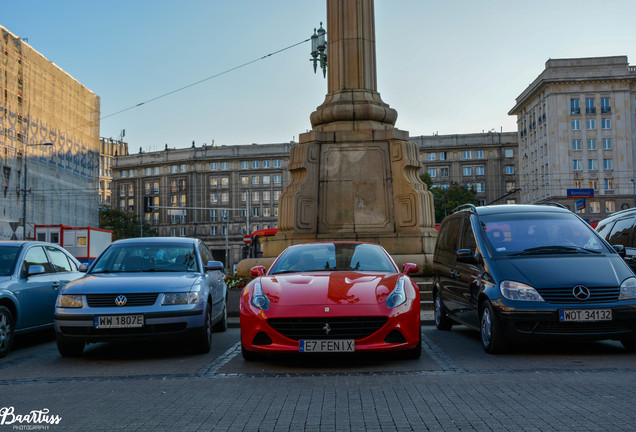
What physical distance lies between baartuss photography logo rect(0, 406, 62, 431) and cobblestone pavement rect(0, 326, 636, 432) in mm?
49

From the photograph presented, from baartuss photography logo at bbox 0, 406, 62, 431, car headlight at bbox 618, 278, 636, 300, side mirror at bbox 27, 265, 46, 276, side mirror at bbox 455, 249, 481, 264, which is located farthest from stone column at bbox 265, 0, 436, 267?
baartuss photography logo at bbox 0, 406, 62, 431

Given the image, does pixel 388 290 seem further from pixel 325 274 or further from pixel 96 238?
pixel 96 238

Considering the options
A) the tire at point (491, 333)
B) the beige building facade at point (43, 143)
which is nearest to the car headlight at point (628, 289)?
the tire at point (491, 333)

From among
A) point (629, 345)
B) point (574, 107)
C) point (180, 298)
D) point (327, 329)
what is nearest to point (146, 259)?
point (180, 298)

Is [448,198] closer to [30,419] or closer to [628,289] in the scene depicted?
[628,289]

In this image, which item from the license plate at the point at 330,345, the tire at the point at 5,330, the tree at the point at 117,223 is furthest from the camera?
the tree at the point at 117,223

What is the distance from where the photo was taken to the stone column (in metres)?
14.8

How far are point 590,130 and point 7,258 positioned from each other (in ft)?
253

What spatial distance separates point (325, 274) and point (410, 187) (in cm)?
742

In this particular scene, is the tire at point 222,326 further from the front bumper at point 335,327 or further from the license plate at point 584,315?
the license plate at point 584,315

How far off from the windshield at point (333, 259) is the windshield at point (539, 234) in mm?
1430

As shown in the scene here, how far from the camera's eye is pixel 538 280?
7543 mm

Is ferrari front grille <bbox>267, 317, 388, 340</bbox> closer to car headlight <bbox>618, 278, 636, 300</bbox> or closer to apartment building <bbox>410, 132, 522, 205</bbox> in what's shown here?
car headlight <bbox>618, 278, 636, 300</bbox>

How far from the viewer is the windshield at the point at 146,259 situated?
9.04m
